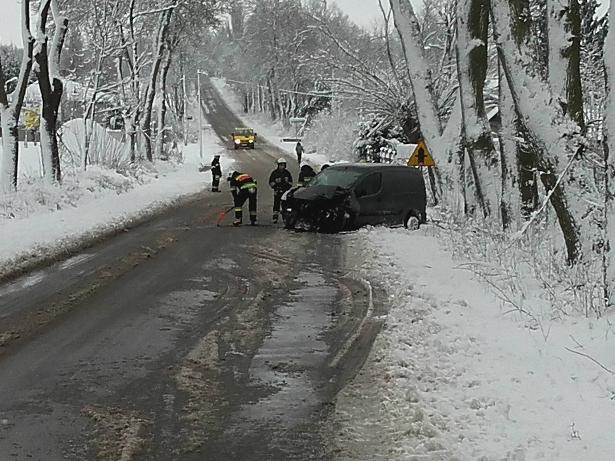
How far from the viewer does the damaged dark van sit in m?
19.3

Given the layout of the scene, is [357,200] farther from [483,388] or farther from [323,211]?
[483,388]

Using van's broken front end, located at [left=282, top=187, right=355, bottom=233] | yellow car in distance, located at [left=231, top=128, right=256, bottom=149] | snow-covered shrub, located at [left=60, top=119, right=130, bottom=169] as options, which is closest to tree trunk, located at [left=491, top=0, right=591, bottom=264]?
van's broken front end, located at [left=282, top=187, right=355, bottom=233]

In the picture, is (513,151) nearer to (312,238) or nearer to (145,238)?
(312,238)

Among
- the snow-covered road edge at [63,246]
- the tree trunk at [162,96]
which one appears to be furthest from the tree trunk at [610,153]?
the tree trunk at [162,96]

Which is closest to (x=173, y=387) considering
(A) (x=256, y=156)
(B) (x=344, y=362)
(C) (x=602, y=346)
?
(B) (x=344, y=362)

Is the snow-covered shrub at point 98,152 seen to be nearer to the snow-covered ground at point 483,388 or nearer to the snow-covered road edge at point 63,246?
the snow-covered road edge at point 63,246

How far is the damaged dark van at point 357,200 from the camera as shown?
19266mm

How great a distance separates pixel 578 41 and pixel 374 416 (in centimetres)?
680

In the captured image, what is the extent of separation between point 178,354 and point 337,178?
12.3 metres

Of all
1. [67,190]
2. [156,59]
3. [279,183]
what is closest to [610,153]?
[279,183]

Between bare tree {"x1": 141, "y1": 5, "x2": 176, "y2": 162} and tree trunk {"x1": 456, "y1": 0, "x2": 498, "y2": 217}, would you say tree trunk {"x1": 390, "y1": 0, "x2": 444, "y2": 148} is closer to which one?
A: tree trunk {"x1": 456, "y1": 0, "x2": 498, "y2": 217}

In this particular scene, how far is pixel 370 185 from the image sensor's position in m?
19.9

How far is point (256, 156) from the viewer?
66.1 metres

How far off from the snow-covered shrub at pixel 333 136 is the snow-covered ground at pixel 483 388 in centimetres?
4236
